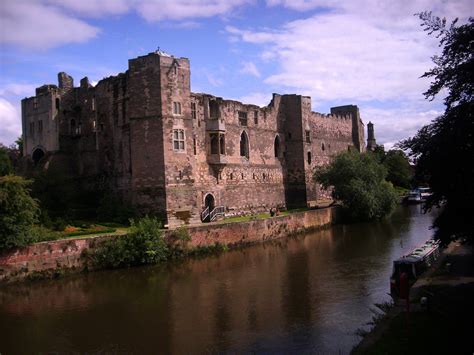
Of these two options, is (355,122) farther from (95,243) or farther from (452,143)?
(452,143)

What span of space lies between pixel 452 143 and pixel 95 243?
19061mm

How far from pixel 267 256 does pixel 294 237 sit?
7.91m

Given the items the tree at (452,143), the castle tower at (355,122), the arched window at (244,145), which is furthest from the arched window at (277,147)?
the tree at (452,143)

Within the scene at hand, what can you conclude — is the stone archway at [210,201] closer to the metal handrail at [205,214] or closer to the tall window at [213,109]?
the metal handrail at [205,214]

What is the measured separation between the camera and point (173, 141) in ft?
116

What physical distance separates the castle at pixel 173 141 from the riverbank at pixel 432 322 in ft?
68.5

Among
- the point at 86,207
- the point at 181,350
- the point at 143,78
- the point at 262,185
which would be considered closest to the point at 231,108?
the point at 262,185

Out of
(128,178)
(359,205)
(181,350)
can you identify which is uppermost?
(128,178)

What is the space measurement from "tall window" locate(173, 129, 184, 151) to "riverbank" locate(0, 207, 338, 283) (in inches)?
275

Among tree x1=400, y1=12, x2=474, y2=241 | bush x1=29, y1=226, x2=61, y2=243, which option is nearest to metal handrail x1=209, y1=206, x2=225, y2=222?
bush x1=29, y1=226, x2=61, y2=243

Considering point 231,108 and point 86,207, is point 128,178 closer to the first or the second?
point 86,207

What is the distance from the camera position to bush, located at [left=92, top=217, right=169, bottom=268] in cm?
2598

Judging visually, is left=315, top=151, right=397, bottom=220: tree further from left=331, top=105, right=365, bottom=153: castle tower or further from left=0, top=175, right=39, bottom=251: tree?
left=0, top=175, right=39, bottom=251: tree

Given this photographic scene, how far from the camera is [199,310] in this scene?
60.3 ft
